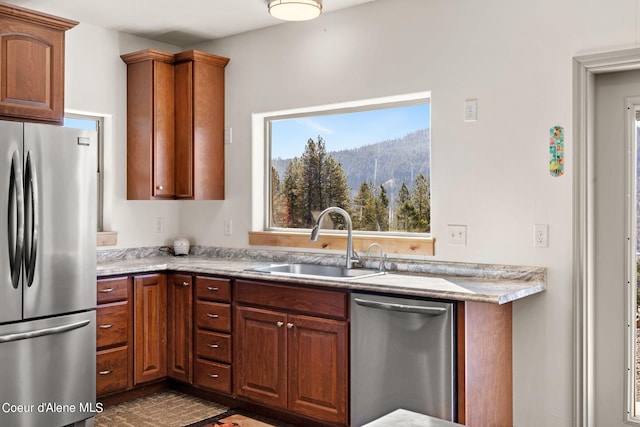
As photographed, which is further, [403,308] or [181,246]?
[181,246]

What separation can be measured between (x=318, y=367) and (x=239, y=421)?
2.24 feet

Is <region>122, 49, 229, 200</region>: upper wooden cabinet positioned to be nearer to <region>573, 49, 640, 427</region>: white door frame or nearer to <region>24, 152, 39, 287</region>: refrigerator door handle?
<region>24, 152, 39, 287</region>: refrigerator door handle

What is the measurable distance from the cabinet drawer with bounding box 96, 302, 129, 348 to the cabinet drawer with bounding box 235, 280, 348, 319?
769 mm

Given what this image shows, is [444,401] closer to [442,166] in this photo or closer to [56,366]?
[442,166]

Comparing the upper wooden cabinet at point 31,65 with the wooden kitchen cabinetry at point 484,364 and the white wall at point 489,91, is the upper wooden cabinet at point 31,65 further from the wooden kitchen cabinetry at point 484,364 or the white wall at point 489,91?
the wooden kitchen cabinetry at point 484,364

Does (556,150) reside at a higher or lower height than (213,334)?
higher

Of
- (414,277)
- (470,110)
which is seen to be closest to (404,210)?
(414,277)

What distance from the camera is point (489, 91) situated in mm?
3266

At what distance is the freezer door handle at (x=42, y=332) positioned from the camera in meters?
3.04

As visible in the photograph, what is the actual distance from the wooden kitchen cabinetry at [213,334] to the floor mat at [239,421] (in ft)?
0.53

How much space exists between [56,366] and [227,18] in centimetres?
245

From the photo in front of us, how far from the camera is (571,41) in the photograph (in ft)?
9.85

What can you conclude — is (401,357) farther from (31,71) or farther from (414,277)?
(31,71)

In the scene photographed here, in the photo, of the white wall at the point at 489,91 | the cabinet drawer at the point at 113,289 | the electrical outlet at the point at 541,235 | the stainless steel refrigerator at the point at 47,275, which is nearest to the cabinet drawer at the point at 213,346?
the cabinet drawer at the point at 113,289
